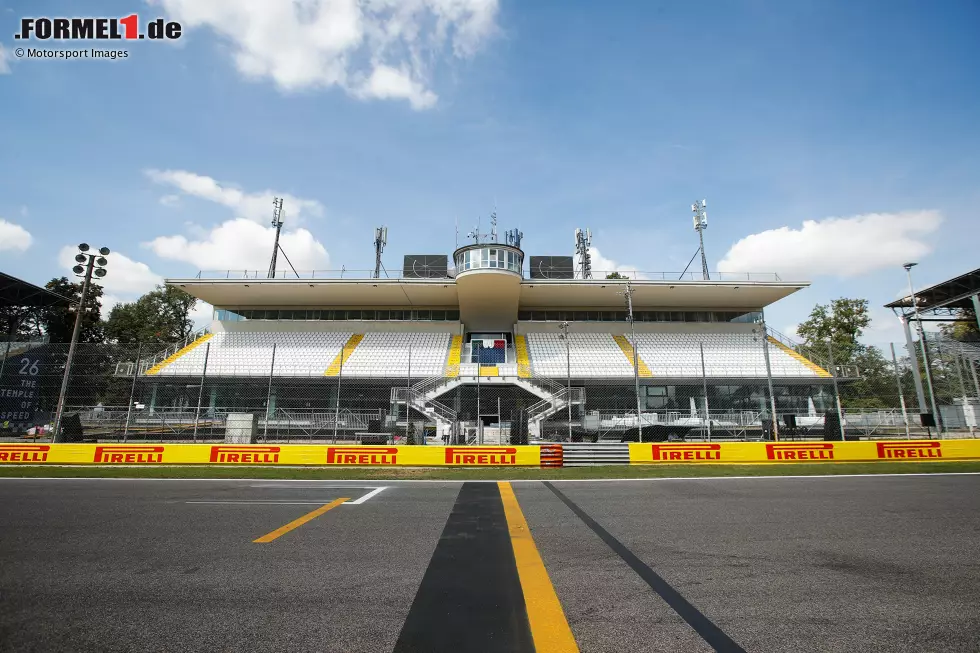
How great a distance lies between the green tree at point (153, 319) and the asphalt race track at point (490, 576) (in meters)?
52.9

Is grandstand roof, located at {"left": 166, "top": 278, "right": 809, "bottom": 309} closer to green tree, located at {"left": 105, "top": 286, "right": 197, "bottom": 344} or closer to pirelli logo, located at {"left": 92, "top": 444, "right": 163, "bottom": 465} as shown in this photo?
pirelli logo, located at {"left": 92, "top": 444, "right": 163, "bottom": 465}

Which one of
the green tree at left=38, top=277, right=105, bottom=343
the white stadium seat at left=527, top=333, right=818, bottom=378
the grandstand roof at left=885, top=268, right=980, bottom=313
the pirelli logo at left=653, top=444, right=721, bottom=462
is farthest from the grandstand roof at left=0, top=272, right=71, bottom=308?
the grandstand roof at left=885, top=268, right=980, bottom=313

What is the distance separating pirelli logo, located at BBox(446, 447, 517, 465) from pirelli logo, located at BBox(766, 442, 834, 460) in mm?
8232

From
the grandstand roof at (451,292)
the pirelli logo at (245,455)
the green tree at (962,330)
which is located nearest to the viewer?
the pirelli logo at (245,455)

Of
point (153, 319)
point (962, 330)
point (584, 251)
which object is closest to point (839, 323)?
point (962, 330)

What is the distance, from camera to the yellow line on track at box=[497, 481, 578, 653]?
2455mm

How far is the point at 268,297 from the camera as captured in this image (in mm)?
32938

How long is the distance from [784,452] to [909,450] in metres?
4.02

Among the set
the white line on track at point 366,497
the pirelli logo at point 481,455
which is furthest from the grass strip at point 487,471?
the white line on track at point 366,497

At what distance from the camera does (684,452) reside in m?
14.4

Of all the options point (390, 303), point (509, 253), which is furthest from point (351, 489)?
point (390, 303)

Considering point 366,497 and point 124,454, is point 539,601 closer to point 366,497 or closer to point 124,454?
point 366,497

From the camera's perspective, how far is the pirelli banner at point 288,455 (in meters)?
13.8

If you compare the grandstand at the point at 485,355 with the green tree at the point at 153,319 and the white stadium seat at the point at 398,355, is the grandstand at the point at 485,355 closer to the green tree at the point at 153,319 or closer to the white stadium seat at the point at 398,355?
the white stadium seat at the point at 398,355
